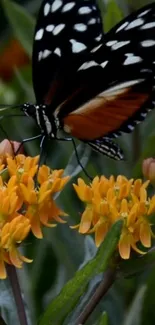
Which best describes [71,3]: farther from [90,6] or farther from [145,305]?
[145,305]

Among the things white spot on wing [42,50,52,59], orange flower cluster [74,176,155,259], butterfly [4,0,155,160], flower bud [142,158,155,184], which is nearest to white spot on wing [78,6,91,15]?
butterfly [4,0,155,160]

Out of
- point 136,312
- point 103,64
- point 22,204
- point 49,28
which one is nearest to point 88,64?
point 103,64

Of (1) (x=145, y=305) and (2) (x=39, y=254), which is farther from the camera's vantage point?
(2) (x=39, y=254)

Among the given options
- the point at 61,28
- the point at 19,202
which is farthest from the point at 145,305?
the point at 61,28

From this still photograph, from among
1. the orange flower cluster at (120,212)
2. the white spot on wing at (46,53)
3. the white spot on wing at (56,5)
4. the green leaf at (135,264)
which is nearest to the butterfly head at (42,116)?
the white spot on wing at (46,53)

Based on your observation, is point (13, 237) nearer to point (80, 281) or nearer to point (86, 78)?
point (80, 281)

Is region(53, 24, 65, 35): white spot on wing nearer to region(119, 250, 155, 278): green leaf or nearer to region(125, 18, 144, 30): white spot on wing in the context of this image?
region(125, 18, 144, 30): white spot on wing
